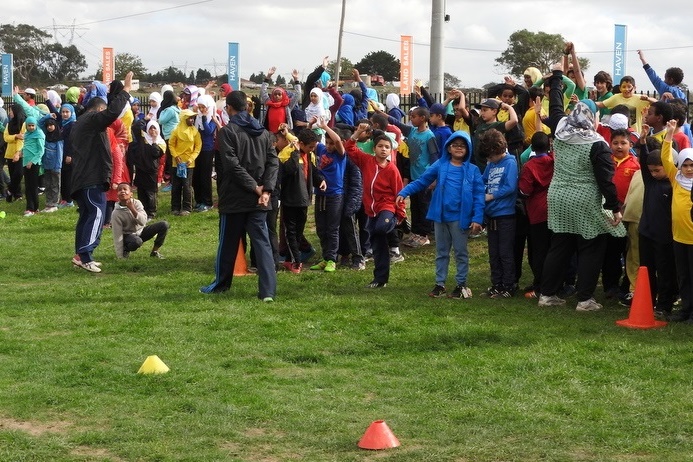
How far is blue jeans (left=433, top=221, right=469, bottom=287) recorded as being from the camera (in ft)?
40.1

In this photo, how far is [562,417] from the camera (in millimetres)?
7762

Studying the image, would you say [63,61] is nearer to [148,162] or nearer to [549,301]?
[148,162]

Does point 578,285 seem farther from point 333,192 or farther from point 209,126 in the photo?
point 209,126

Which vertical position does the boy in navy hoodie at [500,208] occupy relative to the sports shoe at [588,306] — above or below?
above

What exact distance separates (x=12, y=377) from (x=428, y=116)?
25.8 feet

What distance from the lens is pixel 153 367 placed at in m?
8.95

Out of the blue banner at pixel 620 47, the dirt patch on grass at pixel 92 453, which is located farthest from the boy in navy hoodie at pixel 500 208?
the blue banner at pixel 620 47

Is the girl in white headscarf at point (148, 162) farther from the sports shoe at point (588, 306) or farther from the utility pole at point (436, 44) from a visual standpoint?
the sports shoe at point (588, 306)

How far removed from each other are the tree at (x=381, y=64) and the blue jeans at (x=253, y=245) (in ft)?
144

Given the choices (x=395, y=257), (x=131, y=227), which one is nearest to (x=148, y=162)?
(x=131, y=227)

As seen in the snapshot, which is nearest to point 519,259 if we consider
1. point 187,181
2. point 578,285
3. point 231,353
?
point 578,285

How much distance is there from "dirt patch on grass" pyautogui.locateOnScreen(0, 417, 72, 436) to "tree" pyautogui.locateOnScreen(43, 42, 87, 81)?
59.6 meters

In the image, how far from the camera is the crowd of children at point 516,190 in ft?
36.8

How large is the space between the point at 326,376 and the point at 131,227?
22.8 feet
